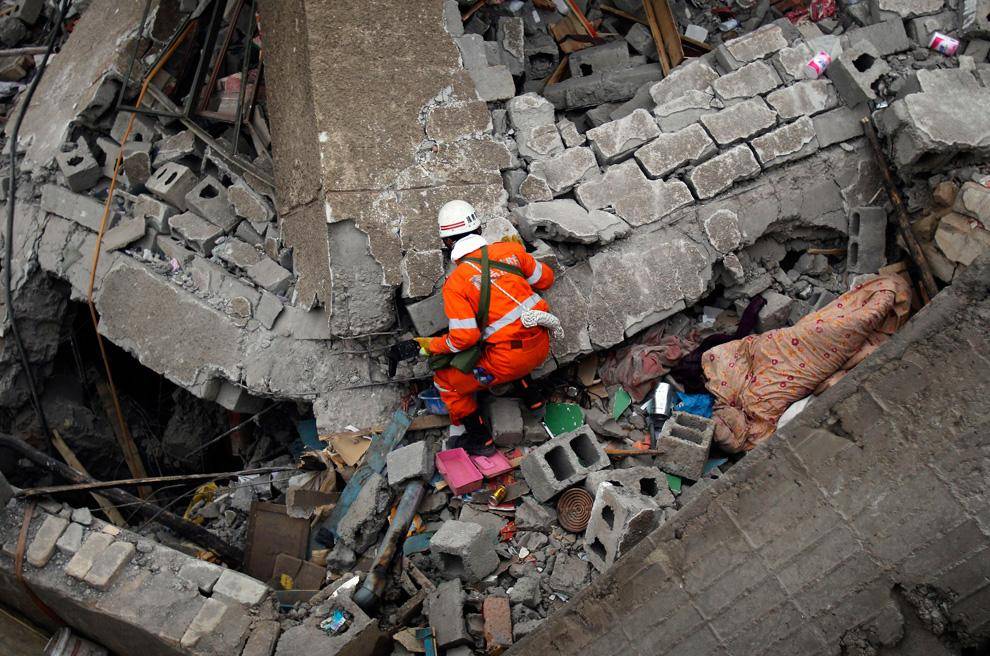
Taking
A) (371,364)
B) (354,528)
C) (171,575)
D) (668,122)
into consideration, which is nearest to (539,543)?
(354,528)

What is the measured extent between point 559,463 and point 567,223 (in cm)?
170

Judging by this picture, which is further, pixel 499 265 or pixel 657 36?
pixel 657 36

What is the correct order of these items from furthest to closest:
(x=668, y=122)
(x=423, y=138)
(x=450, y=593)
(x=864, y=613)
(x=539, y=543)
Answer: (x=668, y=122) → (x=423, y=138) → (x=539, y=543) → (x=450, y=593) → (x=864, y=613)

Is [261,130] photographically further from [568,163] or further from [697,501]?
[697,501]

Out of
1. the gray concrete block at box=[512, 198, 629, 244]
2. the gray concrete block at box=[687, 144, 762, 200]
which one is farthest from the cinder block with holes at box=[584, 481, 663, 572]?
the gray concrete block at box=[687, 144, 762, 200]

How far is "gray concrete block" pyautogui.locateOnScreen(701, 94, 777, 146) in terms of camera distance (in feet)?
20.8

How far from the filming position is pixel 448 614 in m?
4.79

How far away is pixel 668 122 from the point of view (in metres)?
6.43

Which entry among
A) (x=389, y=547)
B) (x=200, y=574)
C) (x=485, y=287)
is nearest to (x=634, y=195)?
(x=485, y=287)

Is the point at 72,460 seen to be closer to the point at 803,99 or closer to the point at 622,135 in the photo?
the point at 622,135

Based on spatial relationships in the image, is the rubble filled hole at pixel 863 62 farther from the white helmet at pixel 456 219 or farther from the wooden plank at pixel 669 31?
the white helmet at pixel 456 219

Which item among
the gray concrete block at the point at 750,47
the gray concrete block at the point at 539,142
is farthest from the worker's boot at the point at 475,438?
the gray concrete block at the point at 750,47

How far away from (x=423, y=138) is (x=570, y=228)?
1.25 metres

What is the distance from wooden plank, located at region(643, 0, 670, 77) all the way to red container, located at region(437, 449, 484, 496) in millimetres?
3840
